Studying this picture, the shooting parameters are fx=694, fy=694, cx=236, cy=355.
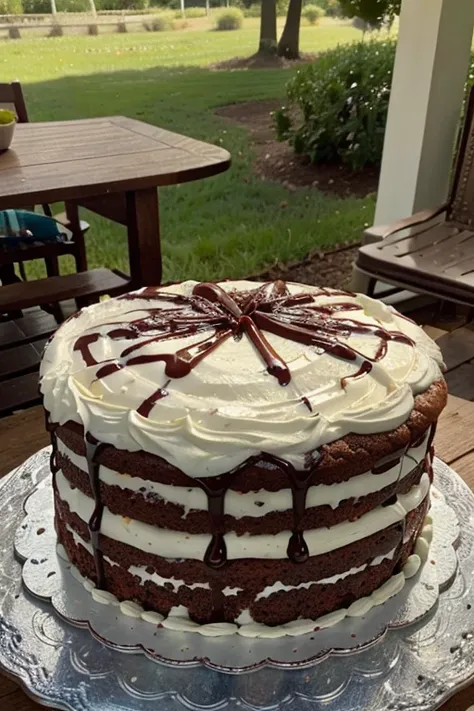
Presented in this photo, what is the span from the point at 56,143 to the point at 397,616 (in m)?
2.06

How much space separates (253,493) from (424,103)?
8.02 ft

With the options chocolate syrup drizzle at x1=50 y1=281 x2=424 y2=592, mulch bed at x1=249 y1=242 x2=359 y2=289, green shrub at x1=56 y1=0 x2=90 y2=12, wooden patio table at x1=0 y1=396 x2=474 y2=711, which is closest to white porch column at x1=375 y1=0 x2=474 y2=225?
mulch bed at x1=249 y1=242 x2=359 y2=289

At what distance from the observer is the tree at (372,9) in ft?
12.1

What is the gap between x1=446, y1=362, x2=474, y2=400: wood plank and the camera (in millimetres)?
2527

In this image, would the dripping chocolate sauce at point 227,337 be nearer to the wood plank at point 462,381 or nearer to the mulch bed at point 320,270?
the wood plank at point 462,381

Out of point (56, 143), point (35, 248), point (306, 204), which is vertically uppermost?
point (56, 143)

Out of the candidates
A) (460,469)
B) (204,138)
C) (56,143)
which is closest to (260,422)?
(460,469)

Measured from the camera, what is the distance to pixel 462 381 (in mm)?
2582

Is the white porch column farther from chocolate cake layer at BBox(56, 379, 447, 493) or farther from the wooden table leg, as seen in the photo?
chocolate cake layer at BBox(56, 379, 447, 493)

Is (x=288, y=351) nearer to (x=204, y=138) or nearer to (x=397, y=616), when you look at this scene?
(x=397, y=616)

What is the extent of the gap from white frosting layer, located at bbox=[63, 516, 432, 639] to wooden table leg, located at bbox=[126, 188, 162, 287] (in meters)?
1.42

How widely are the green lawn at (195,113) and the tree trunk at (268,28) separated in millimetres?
54

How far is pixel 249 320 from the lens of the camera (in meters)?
1.18

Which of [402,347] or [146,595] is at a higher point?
[402,347]
